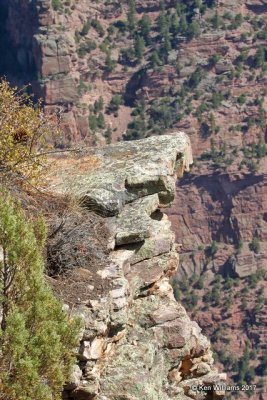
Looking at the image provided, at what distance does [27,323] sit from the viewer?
10.0 m

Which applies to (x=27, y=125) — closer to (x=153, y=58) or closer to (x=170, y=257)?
(x=170, y=257)

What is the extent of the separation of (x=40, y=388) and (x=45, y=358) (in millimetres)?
286

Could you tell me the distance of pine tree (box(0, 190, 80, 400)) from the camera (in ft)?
31.9

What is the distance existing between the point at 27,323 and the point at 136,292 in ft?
10.2

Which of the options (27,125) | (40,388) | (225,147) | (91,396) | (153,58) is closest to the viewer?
(40,388)

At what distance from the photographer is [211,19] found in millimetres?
100312

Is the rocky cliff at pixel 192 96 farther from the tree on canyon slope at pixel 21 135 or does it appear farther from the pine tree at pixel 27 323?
the pine tree at pixel 27 323

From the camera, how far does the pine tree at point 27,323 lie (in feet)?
31.9

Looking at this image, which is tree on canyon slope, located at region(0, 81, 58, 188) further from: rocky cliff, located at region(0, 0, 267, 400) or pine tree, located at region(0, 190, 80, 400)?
rocky cliff, located at region(0, 0, 267, 400)

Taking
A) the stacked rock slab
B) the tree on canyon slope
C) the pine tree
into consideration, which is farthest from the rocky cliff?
the pine tree

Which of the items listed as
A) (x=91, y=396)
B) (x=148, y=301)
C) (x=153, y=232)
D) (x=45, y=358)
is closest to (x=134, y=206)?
(x=153, y=232)

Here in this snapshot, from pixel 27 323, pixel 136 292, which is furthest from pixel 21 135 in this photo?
pixel 27 323

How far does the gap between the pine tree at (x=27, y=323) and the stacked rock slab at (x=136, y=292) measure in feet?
2.99

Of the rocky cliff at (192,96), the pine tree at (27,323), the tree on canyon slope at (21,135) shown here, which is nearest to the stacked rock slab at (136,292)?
the tree on canyon slope at (21,135)
